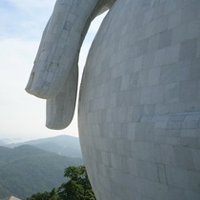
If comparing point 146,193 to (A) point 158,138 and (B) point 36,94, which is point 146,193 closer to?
(A) point 158,138

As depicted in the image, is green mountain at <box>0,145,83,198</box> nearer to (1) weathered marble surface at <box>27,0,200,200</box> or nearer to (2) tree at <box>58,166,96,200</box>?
(2) tree at <box>58,166,96,200</box>

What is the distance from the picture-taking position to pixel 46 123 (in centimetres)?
1044

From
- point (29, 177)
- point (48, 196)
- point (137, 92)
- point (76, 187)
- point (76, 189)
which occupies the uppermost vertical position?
point (137, 92)

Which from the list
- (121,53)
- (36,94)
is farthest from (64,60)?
(121,53)

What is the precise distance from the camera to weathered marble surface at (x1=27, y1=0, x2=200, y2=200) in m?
5.31

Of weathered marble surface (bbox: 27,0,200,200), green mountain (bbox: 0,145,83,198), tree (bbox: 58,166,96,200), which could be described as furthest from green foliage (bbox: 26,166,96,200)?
green mountain (bbox: 0,145,83,198)

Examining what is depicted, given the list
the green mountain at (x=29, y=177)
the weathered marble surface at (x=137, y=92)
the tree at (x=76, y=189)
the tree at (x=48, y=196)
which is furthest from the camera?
the green mountain at (x=29, y=177)

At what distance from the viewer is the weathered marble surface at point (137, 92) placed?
17.4 feet

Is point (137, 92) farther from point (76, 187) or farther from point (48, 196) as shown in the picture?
point (48, 196)

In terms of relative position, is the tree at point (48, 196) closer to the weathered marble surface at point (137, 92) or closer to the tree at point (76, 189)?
the tree at point (76, 189)

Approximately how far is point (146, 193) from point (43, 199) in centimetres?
3256

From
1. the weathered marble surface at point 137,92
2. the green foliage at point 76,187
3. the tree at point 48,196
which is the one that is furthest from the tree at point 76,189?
the weathered marble surface at point 137,92

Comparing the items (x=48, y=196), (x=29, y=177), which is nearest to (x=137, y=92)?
(x=48, y=196)

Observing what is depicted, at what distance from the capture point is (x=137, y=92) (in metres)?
6.30
